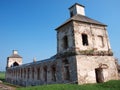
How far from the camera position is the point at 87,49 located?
14297 millimetres

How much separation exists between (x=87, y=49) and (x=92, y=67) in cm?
195

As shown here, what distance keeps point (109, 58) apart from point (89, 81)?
4144 millimetres

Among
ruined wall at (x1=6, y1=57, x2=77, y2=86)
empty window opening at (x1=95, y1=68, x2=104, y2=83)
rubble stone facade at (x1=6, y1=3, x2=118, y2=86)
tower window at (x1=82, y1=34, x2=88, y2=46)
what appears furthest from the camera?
tower window at (x1=82, y1=34, x2=88, y2=46)

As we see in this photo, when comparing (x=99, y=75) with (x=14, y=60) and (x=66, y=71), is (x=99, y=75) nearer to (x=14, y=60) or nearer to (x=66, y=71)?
(x=66, y=71)

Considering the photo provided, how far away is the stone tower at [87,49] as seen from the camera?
13.3 metres

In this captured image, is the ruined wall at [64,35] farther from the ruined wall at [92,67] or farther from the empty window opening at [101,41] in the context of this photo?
the empty window opening at [101,41]

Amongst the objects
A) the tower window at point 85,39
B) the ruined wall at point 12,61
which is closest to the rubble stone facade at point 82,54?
the tower window at point 85,39

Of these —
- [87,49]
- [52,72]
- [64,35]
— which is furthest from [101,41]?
[52,72]

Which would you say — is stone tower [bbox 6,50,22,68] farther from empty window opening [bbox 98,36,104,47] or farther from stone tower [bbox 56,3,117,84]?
empty window opening [bbox 98,36,104,47]

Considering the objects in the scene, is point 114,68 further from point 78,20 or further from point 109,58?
point 78,20

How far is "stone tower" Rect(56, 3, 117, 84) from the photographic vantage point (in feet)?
43.7

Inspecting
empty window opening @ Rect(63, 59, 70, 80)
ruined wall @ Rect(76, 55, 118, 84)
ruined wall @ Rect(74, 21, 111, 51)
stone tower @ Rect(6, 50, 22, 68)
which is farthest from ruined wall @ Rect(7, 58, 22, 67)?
ruined wall @ Rect(76, 55, 118, 84)

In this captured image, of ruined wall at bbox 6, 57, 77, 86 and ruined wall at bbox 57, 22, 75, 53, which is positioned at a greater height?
ruined wall at bbox 57, 22, 75, 53

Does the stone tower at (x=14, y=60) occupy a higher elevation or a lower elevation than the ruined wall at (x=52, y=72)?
higher
